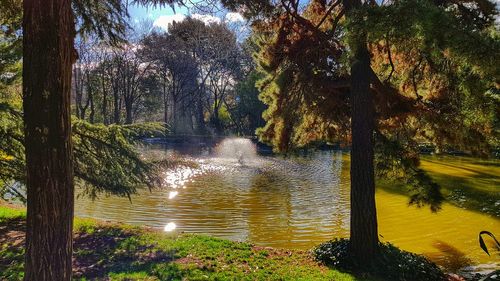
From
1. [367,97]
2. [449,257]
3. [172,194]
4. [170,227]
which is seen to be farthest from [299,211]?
[367,97]

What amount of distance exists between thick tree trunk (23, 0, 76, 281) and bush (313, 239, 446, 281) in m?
5.29

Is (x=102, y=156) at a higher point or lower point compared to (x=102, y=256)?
higher

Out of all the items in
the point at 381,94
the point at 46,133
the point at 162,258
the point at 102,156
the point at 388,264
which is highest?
the point at 381,94

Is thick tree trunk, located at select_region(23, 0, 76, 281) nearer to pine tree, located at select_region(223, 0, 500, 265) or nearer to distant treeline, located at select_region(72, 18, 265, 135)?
pine tree, located at select_region(223, 0, 500, 265)

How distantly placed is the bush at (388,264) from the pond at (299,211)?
→ 1702mm

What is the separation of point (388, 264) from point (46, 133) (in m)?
6.06

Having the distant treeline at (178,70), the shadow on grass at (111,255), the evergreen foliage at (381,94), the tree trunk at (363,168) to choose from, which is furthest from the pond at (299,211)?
the distant treeline at (178,70)

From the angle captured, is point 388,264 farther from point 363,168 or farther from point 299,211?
point 299,211

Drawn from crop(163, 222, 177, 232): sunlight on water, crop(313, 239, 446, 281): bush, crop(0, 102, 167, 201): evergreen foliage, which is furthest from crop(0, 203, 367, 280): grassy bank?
crop(163, 222, 177, 232): sunlight on water

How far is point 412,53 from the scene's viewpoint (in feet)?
23.1

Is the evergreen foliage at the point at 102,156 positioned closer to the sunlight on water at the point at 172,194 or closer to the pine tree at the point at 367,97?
the pine tree at the point at 367,97

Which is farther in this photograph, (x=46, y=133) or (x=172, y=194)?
(x=172, y=194)

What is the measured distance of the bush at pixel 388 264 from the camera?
6773 mm

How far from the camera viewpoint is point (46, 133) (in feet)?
9.36
